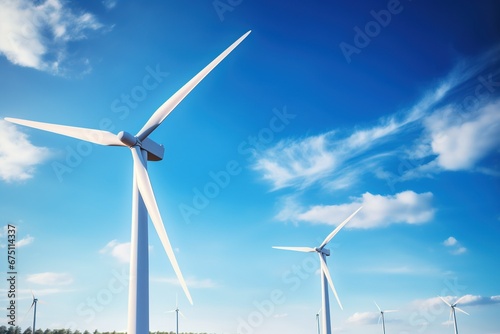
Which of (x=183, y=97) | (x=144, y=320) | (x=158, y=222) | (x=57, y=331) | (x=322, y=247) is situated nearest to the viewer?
(x=144, y=320)

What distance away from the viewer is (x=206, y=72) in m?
29.9

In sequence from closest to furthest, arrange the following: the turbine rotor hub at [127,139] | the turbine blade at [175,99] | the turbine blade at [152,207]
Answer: the turbine blade at [152,207] → the turbine rotor hub at [127,139] → the turbine blade at [175,99]

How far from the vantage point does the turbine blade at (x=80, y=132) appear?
28.2 metres

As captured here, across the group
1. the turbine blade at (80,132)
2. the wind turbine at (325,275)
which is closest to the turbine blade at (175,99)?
the turbine blade at (80,132)

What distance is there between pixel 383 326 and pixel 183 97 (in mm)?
101918

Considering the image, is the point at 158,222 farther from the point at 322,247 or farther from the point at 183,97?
the point at 322,247

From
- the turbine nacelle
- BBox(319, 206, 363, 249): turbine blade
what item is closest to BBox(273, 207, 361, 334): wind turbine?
BBox(319, 206, 363, 249): turbine blade

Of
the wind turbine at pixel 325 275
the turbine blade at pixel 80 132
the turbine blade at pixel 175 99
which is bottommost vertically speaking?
the wind turbine at pixel 325 275

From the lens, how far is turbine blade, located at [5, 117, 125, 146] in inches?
1111

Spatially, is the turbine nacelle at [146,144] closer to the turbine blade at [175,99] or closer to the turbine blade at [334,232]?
the turbine blade at [175,99]

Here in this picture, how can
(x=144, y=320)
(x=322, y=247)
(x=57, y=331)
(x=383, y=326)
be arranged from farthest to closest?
(x=383, y=326) → (x=57, y=331) → (x=322, y=247) → (x=144, y=320)

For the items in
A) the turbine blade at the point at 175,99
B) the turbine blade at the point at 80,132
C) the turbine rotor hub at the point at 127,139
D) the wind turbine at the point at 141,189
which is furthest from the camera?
the turbine blade at the point at 175,99

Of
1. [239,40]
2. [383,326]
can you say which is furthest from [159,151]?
[383,326]

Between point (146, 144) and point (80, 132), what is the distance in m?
4.42
